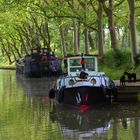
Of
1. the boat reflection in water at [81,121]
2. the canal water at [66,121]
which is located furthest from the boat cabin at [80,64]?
the boat reflection in water at [81,121]

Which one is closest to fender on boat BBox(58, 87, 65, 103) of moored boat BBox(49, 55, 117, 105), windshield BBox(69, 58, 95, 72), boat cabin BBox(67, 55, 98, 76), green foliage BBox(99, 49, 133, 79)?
moored boat BBox(49, 55, 117, 105)

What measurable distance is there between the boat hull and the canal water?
372 mm

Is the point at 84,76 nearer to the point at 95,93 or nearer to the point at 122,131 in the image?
the point at 95,93

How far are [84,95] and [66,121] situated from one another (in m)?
3.12

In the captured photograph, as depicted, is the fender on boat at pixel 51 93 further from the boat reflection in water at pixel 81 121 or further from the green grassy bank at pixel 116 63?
the green grassy bank at pixel 116 63

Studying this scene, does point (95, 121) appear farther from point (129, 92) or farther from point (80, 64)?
point (80, 64)

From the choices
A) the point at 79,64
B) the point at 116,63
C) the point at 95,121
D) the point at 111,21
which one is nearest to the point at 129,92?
the point at 79,64

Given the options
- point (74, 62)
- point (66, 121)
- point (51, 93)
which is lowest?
point (66, 121)

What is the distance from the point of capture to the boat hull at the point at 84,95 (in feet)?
66.9

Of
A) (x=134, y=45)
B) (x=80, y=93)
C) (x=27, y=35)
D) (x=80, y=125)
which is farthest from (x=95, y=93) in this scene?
(x=27, y=35)

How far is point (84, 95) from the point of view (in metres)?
20.4

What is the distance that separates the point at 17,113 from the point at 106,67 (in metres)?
15.4

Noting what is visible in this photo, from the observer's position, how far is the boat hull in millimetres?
20406

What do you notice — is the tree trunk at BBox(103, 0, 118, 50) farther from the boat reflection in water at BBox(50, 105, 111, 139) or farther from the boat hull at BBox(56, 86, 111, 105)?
the boat reflection in water at BBox(50, 105, 111, 139)
